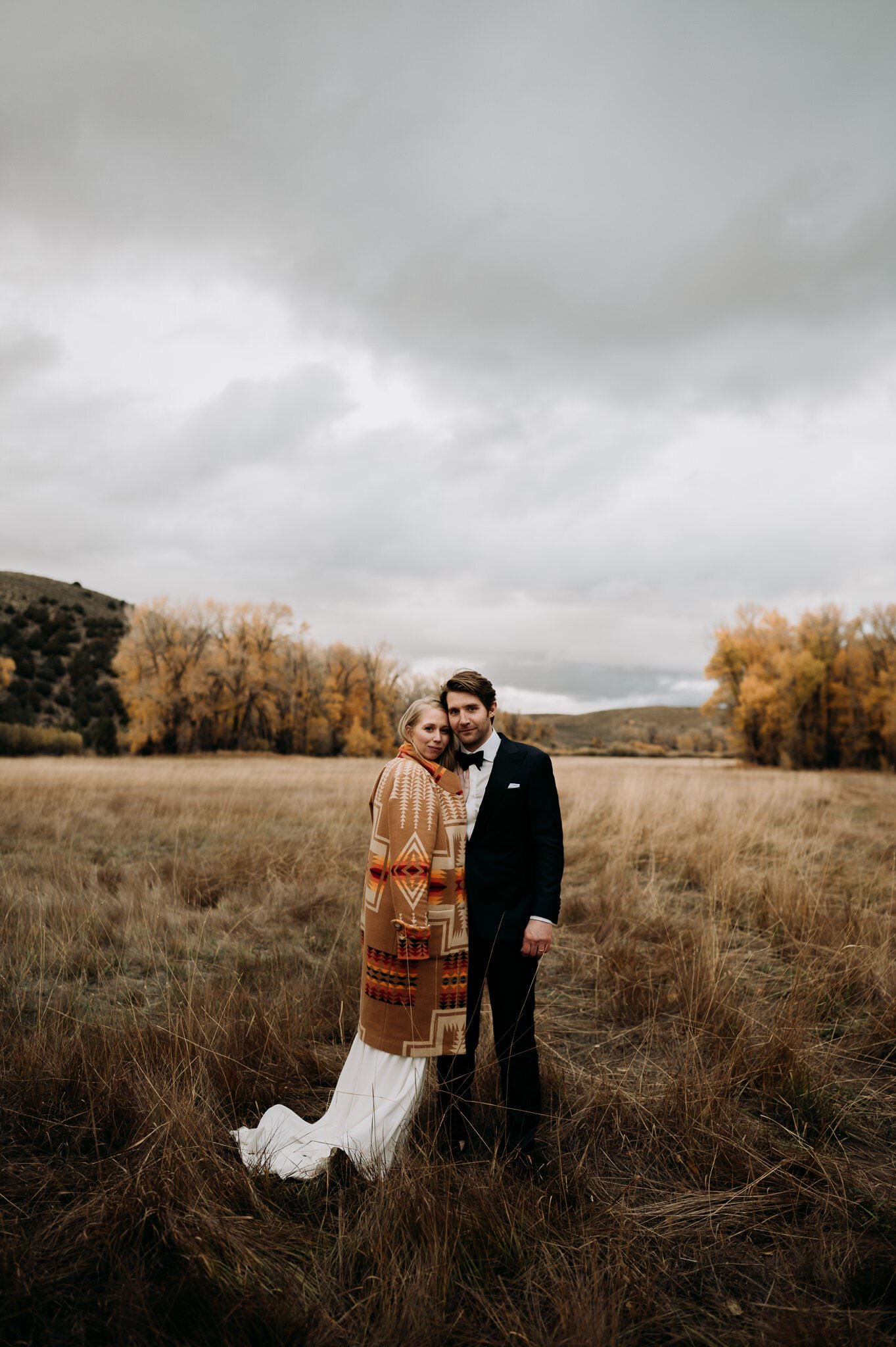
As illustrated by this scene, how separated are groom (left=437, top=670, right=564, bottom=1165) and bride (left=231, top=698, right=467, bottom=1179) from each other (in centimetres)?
17

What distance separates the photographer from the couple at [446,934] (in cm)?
280

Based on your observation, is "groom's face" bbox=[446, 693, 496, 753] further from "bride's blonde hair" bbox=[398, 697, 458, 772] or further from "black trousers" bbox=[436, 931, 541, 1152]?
"black trousers" bbox=[436, 931, 541, 1152]

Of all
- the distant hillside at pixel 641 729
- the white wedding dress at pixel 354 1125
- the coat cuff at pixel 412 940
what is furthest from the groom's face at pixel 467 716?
the distant hillside at pixel 641 729

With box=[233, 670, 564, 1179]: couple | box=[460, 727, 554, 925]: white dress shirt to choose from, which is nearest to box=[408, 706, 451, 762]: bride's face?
box=[233, 670, 564, 1179]: couple

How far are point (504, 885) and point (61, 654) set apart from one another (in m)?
67.7

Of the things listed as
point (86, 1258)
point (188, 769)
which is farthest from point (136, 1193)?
point (188, 769)

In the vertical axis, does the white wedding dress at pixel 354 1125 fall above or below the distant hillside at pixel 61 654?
below

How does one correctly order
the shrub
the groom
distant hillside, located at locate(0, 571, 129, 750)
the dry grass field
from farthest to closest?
distant hillside, located at locate(0, 571, 129, 750)
the shrub
the groom
the dry grass field

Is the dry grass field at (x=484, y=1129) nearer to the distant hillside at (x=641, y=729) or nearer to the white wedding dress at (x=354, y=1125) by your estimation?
the white wedding dress at (x=354, y=1125)

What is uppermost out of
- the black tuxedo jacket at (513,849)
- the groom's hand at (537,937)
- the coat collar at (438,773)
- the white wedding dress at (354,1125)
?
the coat collar at (438,773)

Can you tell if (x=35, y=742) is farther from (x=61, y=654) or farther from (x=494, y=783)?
(x=494, y=783)

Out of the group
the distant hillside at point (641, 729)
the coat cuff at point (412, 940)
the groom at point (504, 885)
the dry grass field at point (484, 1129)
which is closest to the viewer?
the dry grass field at point (484, 1129)

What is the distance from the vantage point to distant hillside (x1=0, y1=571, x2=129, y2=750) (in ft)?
168

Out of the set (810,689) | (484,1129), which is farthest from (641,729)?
(484,1129)
